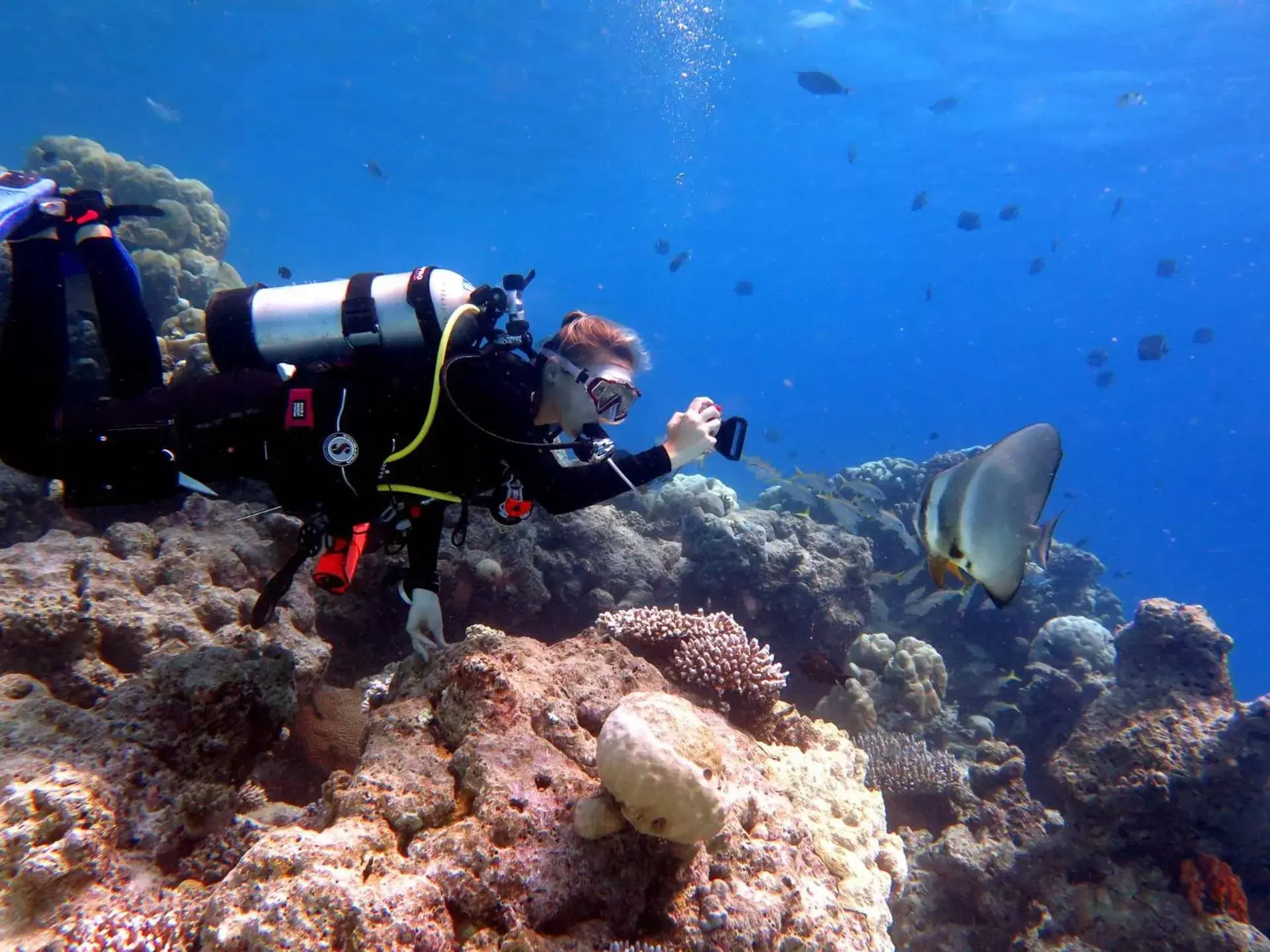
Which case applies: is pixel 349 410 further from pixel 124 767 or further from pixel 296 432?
pixel 124 767

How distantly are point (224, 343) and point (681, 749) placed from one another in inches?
139

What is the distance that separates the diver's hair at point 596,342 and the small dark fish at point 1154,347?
67.9 ft

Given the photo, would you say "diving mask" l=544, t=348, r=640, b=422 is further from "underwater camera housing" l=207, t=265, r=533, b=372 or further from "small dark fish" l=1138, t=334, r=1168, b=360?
"small dark fish" l=1138, t=334, r=1168, b=360

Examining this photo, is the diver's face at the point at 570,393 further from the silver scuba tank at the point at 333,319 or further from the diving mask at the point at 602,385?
the silver scuba tank at the point at 333,319

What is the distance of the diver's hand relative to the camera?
359 cm

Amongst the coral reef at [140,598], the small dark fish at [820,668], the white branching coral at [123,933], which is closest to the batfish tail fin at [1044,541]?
the white branching coral at [123,933]

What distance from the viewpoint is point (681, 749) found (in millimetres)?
2332

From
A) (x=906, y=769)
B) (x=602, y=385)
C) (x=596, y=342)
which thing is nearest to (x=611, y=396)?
(x=602, y=385)

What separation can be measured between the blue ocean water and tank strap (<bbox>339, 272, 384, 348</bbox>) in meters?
23.2

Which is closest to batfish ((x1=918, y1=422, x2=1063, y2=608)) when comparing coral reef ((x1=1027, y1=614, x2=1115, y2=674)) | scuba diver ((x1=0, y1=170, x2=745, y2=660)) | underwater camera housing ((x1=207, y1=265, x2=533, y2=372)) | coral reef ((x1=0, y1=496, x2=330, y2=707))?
scuba diver ((x1=0, y1=170, x2=745, y2=660))

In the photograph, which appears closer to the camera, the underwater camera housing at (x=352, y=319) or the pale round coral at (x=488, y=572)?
the underwater camera housing at (x=352, y=319)

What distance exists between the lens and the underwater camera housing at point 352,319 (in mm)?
3643

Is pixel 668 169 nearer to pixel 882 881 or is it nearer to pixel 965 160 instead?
pixel 965 160

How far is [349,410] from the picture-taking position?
3.50 meters
